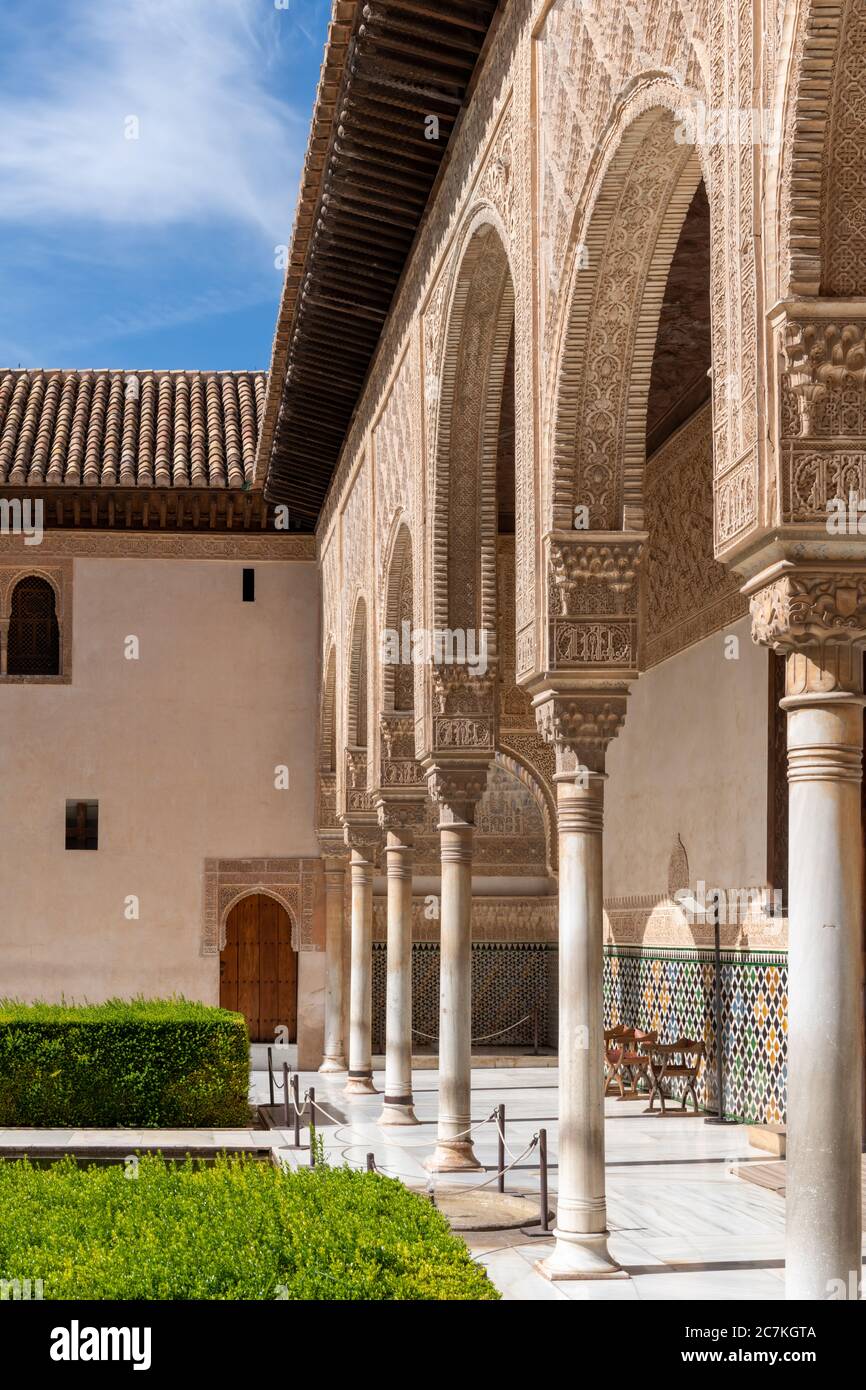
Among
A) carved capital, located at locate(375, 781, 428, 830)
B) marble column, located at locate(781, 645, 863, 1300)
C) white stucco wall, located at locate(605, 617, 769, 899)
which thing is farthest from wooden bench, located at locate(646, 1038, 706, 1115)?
marble column, located at locate(781, 645, 863, 1300)

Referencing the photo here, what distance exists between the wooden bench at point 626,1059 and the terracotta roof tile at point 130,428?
7630mm

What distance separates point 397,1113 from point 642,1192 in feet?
13.3

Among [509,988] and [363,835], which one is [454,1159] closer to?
[363,835]

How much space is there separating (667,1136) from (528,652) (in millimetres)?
6134

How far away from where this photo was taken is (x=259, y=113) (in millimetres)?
18078

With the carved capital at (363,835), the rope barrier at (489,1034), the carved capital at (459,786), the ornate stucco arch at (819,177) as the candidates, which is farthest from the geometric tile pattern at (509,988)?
the ornate stucco arch at (819,177)

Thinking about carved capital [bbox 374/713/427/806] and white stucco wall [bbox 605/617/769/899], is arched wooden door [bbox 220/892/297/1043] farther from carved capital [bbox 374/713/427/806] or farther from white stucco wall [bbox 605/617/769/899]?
carved capital [bbox 374/713/427/806]

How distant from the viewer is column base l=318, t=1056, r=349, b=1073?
18.8m

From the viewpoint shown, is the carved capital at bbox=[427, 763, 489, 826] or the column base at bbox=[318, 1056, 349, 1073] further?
the column base at bbox=[318, 1056, 349, 1073]

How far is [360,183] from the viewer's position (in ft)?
36.4

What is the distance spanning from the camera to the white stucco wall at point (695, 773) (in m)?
13.3

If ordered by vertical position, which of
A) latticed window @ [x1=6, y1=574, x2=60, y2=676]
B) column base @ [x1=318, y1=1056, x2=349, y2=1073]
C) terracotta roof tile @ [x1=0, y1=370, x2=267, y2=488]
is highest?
terracotta roof tile @ [x1=0, y1=370, x2=267, y2=488]

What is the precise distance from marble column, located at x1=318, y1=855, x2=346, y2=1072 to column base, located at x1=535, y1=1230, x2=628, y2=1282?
1163 centimetres
